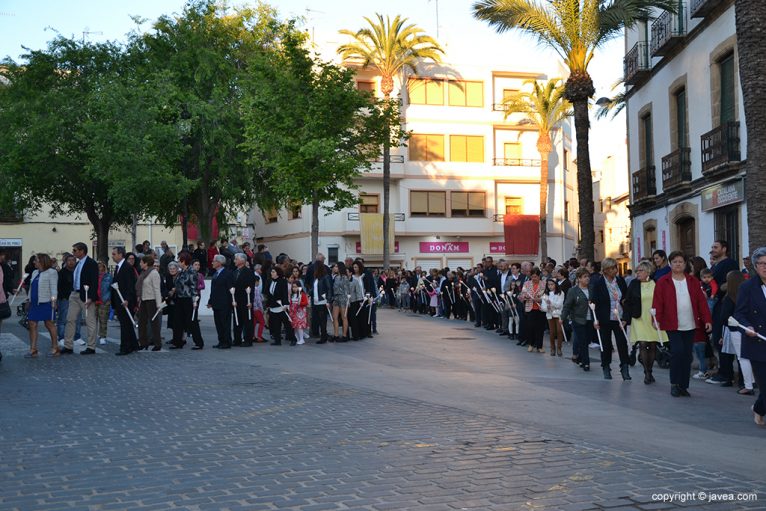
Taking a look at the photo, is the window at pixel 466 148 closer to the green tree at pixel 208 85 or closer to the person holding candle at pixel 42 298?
the green tree at pixel 208 85

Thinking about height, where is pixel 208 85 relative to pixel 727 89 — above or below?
above

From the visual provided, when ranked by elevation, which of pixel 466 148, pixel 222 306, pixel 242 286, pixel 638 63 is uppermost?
pixel 466 148

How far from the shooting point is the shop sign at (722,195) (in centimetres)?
2102

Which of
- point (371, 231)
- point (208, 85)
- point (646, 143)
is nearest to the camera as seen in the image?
point (646, 143)

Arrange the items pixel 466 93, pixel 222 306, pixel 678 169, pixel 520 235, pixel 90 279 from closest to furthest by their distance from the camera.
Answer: pixel 90 279 < pixel 222 306 < pixel 678 169 < pixel 466 93 < pixel 520 235

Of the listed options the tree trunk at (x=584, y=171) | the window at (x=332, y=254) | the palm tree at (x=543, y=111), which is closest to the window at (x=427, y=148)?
the palm tree at (x=543, y=111)

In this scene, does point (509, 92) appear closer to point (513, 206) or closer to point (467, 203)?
point (513, 206)

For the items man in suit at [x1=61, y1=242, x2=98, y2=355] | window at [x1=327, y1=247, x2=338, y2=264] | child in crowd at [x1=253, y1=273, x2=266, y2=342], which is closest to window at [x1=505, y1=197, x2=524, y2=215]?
window at [x1=327, y1=247, x2=338, y2=264]

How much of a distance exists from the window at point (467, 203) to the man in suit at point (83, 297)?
38142 millimetres

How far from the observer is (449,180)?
52.4 metres

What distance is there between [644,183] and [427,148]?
2429 cm

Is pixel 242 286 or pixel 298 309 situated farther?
pixel 298 309

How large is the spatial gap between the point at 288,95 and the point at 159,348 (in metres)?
13.7

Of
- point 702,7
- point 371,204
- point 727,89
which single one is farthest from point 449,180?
point 702,7
